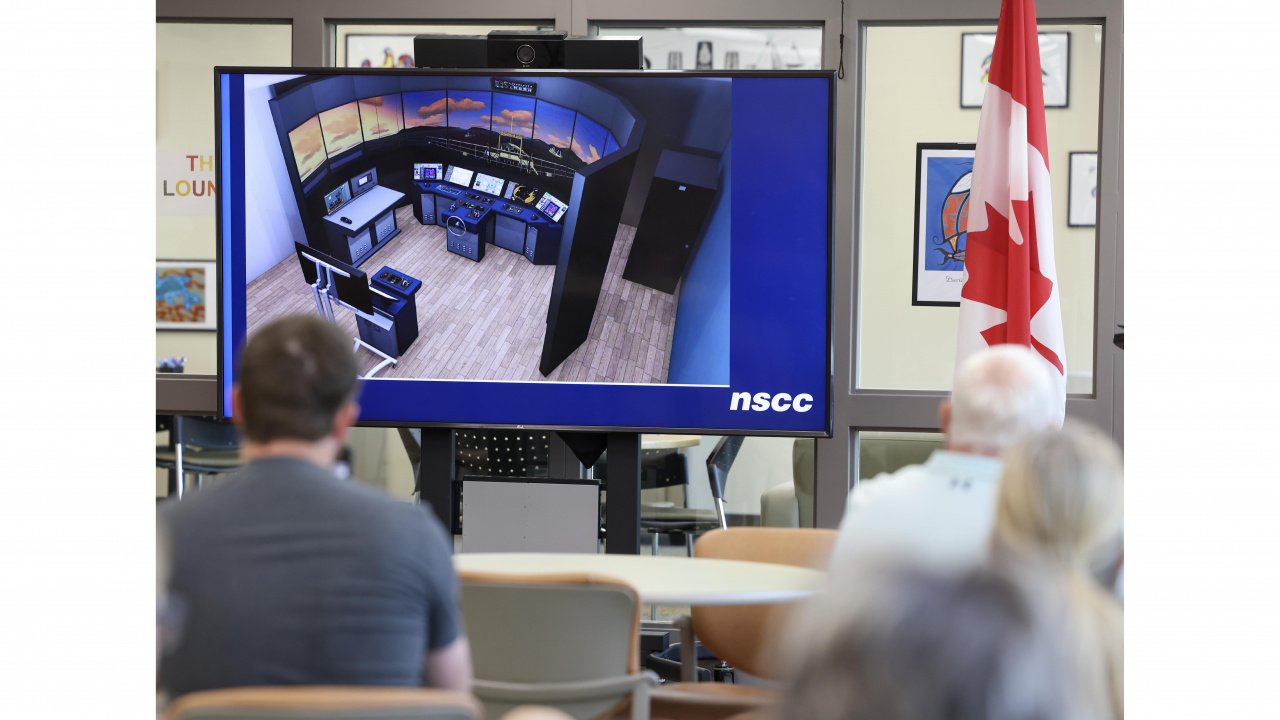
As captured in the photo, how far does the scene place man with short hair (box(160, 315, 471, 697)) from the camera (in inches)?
51.9

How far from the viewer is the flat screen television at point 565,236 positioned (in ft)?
11.7

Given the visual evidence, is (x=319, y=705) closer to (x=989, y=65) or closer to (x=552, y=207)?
(x=552, y=207)

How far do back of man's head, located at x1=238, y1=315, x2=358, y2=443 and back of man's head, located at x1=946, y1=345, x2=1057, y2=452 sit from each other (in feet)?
3.77

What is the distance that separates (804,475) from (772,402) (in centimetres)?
87

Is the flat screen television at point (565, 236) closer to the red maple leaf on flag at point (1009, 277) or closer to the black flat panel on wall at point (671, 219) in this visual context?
the black flat panel on wall at point (671, 219)

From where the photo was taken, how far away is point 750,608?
270 centimetres

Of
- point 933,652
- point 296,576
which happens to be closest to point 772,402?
point 296,576

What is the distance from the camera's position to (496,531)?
373 cm

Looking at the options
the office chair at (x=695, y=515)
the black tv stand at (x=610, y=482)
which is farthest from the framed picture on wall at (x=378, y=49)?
the office chair at (x=695, y=515)

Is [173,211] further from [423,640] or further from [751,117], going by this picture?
[423,640]

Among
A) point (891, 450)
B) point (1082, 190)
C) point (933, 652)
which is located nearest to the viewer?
point (933, 652)

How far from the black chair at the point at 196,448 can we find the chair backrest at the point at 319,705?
11.2ft
